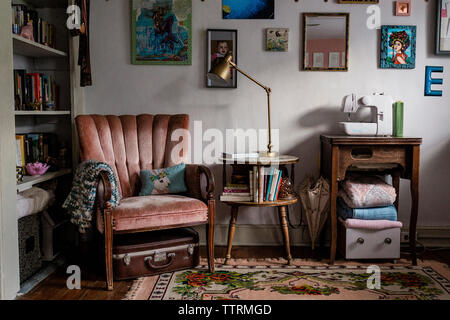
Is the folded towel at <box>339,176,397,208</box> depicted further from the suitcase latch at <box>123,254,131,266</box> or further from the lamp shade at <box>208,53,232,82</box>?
the suitcase latch at <box>123,254,131,266</box>

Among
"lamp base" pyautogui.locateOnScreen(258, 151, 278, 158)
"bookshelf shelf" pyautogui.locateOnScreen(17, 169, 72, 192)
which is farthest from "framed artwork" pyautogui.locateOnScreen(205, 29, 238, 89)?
"bookshelf shelf" pyautogui.locateOnScreen(17, 169, 72, 192)

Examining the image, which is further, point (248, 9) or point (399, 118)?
point (248, 9)

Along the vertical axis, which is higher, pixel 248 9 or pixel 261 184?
pixel 248 9

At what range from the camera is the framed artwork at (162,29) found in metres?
3.35

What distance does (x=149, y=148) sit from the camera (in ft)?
10.3

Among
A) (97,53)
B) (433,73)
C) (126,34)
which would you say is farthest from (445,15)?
(97,53)

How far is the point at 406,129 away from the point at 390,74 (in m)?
0.44

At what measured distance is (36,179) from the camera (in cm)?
283

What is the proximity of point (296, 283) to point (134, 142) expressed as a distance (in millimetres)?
1464

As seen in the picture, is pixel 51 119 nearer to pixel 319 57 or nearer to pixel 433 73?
pixel 319 57

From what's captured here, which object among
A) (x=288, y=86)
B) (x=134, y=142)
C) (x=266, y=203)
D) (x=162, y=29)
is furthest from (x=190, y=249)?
(x=162, y=29)

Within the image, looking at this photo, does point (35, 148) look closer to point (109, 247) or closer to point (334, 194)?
point (109, 247)

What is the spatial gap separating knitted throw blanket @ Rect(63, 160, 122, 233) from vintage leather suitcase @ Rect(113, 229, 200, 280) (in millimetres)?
242

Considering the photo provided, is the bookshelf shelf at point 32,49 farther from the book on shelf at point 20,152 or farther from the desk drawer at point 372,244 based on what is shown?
the desk drawer at point 372,244
